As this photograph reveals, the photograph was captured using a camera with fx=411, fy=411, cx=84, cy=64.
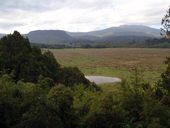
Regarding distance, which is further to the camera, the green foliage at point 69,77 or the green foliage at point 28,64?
the green foliage at point 69,77

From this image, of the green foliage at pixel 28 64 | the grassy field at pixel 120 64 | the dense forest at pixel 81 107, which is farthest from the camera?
the grassy field at pixel 120 64

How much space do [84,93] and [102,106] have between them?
2701 mm

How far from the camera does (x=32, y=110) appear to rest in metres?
21.7

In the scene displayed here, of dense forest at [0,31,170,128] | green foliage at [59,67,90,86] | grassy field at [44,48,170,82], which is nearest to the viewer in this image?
dense forest at [0,31,170,128]

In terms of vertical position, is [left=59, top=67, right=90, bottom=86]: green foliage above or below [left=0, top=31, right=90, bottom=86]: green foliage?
below

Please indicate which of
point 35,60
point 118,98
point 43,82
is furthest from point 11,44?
point 118,98

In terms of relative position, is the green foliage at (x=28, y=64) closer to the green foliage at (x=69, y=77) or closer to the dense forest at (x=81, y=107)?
the green foliage at (x=69, y=77)

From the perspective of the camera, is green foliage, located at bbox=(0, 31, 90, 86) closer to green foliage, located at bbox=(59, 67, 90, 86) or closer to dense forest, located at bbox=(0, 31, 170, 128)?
green foliage, located at bbox=(59, 67, 90, 86)

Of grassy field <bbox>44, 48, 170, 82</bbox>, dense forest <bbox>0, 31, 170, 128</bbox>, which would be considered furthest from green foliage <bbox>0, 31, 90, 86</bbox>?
grassy field <bbox>44, 48, 170, 82</bbox>

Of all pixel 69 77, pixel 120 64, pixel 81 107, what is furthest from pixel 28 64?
pixel 120 64

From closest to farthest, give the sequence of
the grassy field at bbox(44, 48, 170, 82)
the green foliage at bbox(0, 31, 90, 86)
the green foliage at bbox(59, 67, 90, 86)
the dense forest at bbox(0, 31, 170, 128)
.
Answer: the dense forest at bbox(0, 31, 170, 128) → the green foliage at bbox(0, 31, 90, 86) → the green foliage at bbox(59, 67, 90, 86) → the grassy field at bbox(44, 48, 170, 82)

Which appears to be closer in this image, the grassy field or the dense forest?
the dense forest

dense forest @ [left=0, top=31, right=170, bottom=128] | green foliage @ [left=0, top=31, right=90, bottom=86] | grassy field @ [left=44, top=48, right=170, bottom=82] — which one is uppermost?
green foliage @ [left=0, top=31, right=90, bottom=86]

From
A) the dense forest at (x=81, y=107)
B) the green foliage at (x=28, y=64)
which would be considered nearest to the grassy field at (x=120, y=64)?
the green foliage at (x=28, y=64)
